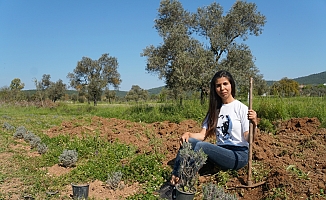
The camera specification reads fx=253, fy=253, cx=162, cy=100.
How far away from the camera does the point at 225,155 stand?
125 inches

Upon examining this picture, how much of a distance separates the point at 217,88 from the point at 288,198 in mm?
1517

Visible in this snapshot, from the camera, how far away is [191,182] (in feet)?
9.73

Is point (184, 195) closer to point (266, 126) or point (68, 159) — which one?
point (68, 159)

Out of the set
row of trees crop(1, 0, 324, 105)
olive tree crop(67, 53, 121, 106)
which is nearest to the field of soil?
row of trees crop(1, 0, 324, 105)

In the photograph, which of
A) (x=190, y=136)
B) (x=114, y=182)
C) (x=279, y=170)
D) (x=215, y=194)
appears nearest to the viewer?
(x=215, y=194)

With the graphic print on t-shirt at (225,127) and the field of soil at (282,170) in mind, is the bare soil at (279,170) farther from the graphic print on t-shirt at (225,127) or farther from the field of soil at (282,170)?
the graphic print on t-shirt at (225,127)

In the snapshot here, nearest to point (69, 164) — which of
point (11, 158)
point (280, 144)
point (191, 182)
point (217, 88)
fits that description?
point (11, 158)

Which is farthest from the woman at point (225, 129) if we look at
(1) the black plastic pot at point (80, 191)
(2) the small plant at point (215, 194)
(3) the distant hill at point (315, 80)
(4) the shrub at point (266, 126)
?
(3) the distant hill at point (315, 80)

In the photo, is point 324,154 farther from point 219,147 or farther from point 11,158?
point 11,158

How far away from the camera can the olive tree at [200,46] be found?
46.5ft

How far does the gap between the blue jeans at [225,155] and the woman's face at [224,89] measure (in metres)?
0.64

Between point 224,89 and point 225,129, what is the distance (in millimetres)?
526

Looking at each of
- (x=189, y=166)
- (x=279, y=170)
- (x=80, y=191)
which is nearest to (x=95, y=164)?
(x=80, y=191)

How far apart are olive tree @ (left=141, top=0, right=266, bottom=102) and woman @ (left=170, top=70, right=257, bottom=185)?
10313 mm
